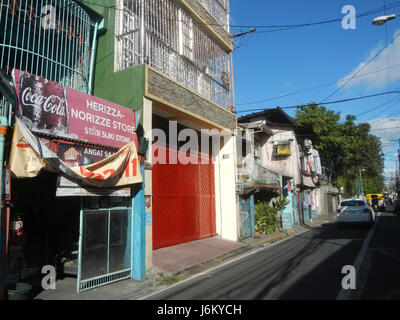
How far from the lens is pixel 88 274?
20.8ft

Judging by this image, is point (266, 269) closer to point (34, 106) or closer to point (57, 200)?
point (57, 200)

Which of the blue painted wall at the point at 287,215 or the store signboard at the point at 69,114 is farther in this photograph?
the blue painted wall at the point at 287,215

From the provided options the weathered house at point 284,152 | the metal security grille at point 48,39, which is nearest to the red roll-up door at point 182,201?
the metal security grille at point 48,39

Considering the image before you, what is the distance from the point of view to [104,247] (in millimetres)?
6809

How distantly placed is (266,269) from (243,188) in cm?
563

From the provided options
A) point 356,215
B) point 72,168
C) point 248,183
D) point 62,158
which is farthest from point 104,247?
point 356,215

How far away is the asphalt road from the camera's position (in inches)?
207

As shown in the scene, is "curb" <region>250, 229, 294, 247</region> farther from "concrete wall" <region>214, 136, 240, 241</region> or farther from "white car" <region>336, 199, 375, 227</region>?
"white car" <region>336, 199, 375, 227</region>

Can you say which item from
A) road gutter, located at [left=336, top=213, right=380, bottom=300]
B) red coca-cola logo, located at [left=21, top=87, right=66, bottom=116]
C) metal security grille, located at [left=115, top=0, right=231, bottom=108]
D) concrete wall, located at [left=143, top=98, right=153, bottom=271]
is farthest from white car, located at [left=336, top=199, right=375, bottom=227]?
red coca-cola logo, located at [left=21, top=87, right=66, bottom=116]

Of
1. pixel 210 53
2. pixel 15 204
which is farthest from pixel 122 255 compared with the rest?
pixel 210 53

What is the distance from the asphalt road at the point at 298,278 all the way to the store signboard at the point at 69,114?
4004 mm

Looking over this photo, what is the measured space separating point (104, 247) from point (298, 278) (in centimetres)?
454

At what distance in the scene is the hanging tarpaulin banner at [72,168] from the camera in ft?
16.8

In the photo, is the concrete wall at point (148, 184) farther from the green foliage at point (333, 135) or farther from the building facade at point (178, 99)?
the green foliage at point (333, 135)
